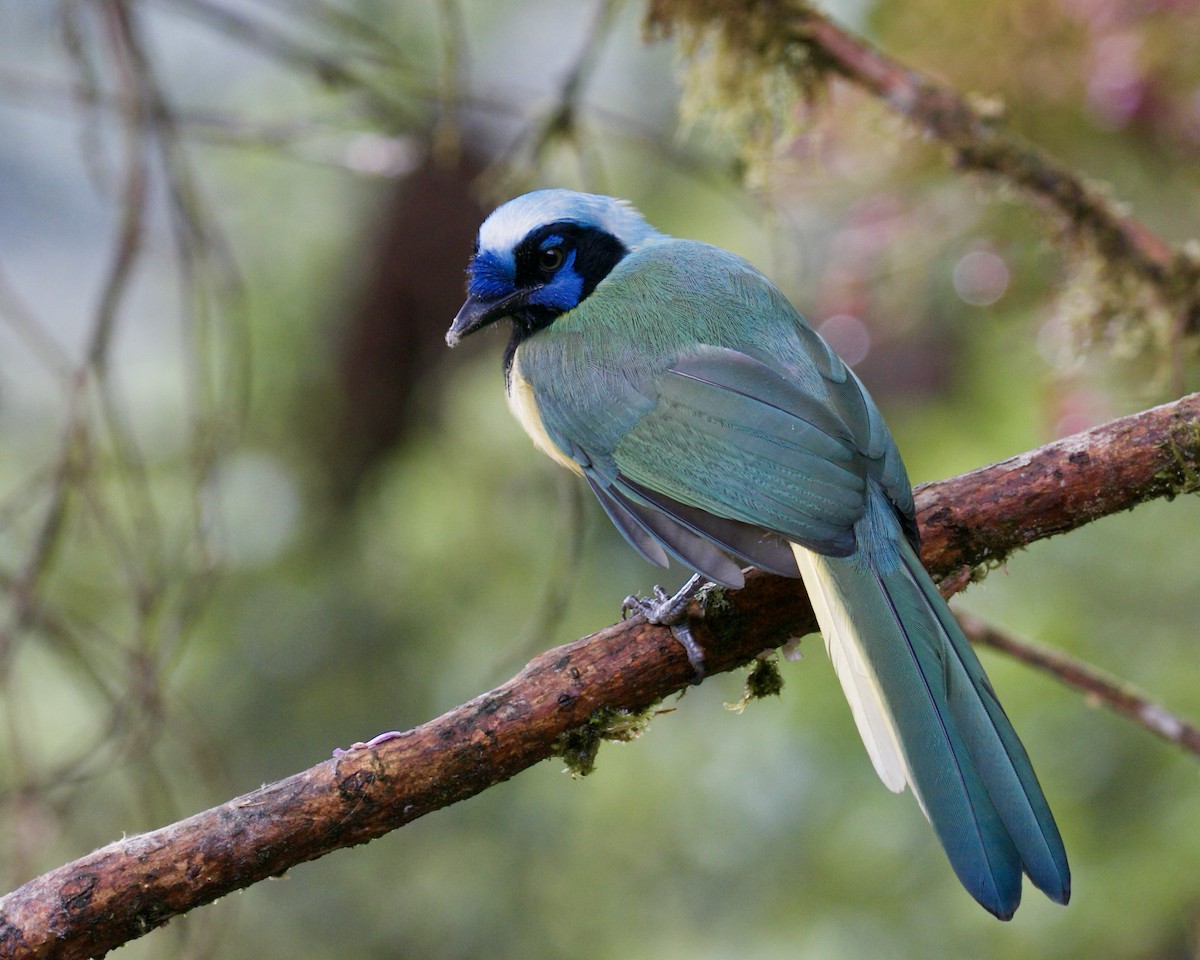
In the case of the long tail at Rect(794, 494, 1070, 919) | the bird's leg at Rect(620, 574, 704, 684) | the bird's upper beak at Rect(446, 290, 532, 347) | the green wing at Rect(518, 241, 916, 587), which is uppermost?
the bird's upper beak at Rect(446, 290, 532, 347)

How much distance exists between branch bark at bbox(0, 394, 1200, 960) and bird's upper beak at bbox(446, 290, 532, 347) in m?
0.86

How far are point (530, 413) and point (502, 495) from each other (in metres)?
1.80

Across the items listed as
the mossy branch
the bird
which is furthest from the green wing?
the mossy branch

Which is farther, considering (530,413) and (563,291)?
(563,291)

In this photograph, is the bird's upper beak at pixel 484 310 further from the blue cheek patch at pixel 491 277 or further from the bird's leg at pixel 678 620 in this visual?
the bird's leg at pixel 678 620

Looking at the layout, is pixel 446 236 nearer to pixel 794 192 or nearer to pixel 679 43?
pixel 794 192

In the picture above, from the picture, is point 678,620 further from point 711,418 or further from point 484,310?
point 484,310

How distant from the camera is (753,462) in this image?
2223 millimetres

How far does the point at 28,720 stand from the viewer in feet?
12.1

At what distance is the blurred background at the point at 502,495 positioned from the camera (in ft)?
9.69

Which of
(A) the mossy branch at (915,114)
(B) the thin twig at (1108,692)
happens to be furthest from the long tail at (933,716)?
(A) the mossy branch at (915,114)

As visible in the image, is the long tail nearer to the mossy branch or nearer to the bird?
the bird

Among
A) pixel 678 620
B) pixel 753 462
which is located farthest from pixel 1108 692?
pixel 678 620

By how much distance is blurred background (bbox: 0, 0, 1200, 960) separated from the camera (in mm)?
2953
